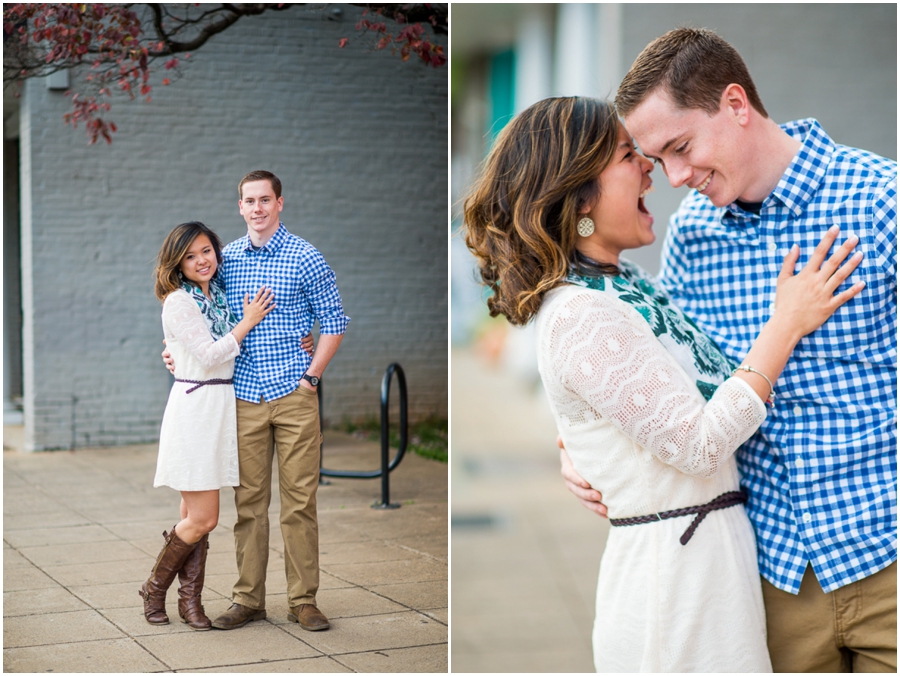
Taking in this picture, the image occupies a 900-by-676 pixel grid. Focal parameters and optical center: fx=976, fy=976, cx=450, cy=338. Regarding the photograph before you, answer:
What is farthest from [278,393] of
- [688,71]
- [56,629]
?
[688,71]

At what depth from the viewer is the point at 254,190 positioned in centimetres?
283

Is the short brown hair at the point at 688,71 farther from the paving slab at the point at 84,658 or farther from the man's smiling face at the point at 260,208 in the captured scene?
the paving slab at the point at 84,658

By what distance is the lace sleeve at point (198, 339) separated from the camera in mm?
2697

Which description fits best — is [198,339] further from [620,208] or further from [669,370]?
[669,370]

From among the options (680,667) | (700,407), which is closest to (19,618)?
(680,667)

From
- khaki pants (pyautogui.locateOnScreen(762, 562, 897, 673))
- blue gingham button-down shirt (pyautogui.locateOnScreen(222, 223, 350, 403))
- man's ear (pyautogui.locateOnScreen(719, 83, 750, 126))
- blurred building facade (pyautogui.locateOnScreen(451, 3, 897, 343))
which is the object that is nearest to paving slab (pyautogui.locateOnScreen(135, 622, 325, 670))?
blue gingham button-down shirt (pyautogui.locateOnScreen(222, 223, 350, 403))

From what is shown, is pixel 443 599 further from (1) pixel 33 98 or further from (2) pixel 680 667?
(1) pixel 33 98

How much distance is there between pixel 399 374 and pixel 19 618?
4.73 feet

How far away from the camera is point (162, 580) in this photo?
9.32 feet

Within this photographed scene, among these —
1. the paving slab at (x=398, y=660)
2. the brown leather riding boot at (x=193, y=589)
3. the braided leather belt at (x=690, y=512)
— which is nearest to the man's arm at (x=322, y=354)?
the brown leather riding boot at (x=193, y=589)

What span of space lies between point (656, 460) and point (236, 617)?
1.51 metres

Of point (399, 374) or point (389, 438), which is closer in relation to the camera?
point (399, 374)

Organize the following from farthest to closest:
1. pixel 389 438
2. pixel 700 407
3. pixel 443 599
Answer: pixel 389 438, pixel 443 599, pixel 700 407

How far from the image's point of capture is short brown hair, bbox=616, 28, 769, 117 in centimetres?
198
